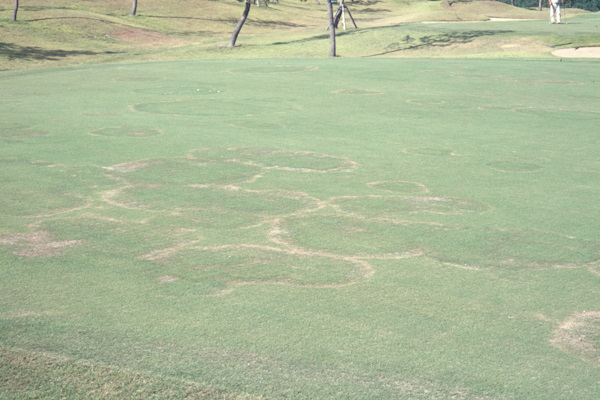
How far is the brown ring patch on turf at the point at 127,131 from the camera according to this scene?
10430mm

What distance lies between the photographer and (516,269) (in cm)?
515

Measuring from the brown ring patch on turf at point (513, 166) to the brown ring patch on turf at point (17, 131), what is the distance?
6.34 meters

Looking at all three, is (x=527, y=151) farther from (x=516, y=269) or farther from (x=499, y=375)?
(x=499, y=375)

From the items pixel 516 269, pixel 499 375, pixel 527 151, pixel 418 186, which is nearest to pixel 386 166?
pixel 418 186

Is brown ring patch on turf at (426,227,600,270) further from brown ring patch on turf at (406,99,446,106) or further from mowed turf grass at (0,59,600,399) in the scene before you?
brown ring patch on turf at (406,99,446,106)

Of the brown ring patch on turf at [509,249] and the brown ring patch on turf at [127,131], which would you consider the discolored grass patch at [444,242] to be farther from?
the brown ring patch on turf at [127,131]

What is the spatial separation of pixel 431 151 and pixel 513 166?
3.99 ft

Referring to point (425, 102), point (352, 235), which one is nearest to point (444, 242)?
point (352, 235)

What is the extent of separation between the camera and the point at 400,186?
25.0 feet

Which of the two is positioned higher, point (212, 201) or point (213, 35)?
point (213, 35)

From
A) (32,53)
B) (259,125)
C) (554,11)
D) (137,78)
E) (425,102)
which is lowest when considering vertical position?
(259,125)

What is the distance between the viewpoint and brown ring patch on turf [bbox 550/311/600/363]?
12.7 ft

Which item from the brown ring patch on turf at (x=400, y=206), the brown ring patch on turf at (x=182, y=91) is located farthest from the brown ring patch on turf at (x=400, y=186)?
the brown ring patch on turf at (x=182, y=91)

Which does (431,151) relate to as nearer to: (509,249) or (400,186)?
(400,186)
